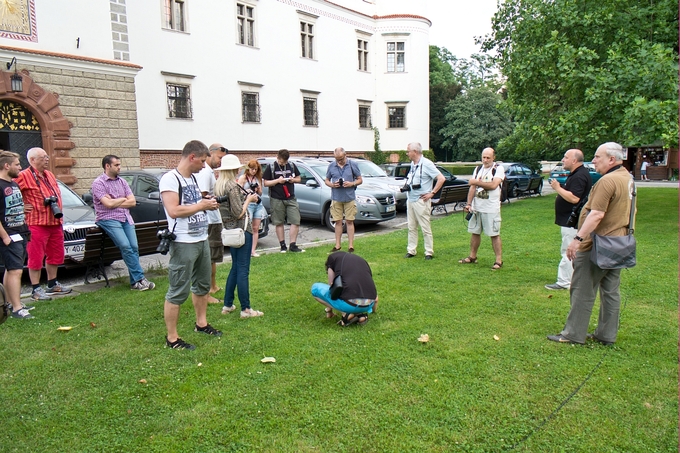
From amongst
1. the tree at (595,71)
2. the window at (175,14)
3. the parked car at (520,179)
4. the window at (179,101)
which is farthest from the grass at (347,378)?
the window at (175,14)

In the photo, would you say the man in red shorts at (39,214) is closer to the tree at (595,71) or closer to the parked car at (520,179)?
the tree at (595,71)

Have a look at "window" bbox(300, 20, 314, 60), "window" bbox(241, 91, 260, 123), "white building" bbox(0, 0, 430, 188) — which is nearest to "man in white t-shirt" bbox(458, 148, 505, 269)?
"white building" bbox(0, 0, 430, 188)

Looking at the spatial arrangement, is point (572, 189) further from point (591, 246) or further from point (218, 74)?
point (218, 74)

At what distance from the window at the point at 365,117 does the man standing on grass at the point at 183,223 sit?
26.0 metres

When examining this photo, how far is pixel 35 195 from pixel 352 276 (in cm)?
434

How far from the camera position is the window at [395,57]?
30.5 m

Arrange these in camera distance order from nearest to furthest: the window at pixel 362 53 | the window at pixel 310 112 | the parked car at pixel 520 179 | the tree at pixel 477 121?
the parked car at pixel 520 179, the window at pixel 310 112, the window at pixel 362 53, the tree at pixel 477 121

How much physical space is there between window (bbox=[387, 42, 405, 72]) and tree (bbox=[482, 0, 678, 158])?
13.8 m

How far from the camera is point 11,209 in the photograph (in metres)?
5.62

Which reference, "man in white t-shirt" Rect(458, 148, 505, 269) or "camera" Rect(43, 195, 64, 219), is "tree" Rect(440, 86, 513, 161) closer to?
"man in white t-shirt" Rect(458, 148, 505, 269)

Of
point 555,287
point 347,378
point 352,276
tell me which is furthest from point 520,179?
point 347,378

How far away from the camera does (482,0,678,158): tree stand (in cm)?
1180

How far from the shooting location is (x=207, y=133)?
72.7ft

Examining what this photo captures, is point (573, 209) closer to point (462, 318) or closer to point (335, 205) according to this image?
point (462, 318)
